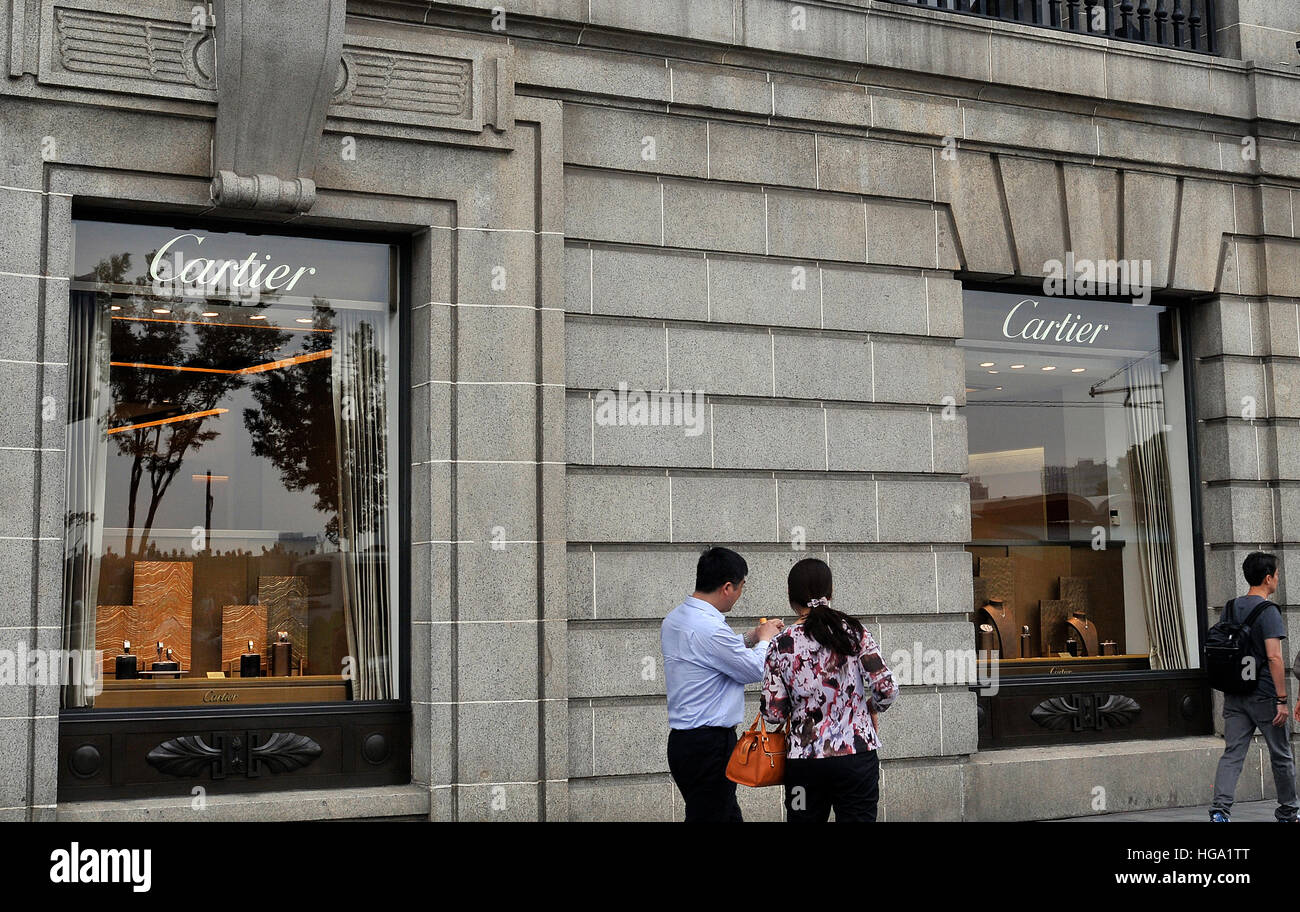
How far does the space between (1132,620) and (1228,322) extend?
298 centimetres

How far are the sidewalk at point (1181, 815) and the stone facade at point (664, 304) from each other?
19 centimetres

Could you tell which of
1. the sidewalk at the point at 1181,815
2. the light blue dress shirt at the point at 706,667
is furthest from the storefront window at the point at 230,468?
the sidewalk at the point at 1181,815

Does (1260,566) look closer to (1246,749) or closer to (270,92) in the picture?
(1246,749)

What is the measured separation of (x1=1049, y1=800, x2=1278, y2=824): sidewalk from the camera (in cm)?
1202

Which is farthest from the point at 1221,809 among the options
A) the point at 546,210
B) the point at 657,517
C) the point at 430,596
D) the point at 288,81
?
the point at 288,81

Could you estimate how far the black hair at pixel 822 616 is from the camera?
7.40 m

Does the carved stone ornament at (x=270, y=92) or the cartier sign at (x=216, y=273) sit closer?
the carved stone ornament at (x=270, y=92)

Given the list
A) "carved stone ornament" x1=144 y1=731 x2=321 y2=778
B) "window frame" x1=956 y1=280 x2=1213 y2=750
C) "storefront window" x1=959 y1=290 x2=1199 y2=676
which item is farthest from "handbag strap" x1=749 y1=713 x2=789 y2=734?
"storefront window" x1=959 y1=290 x2=1199 y2=676

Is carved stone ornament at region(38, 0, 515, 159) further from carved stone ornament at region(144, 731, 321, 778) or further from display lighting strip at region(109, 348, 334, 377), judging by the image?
carved stone ornament at region(144, 731, 321, 778)

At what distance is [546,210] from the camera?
36.1ft

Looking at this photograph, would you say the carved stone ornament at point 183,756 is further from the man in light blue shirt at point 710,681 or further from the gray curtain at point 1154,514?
the gray curtain at point 1154,514

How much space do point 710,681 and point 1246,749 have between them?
5234mm

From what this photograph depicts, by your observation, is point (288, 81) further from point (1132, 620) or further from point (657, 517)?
point (1132, 620)

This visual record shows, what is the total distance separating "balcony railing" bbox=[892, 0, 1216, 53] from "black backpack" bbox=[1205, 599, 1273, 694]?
19.0 ft
